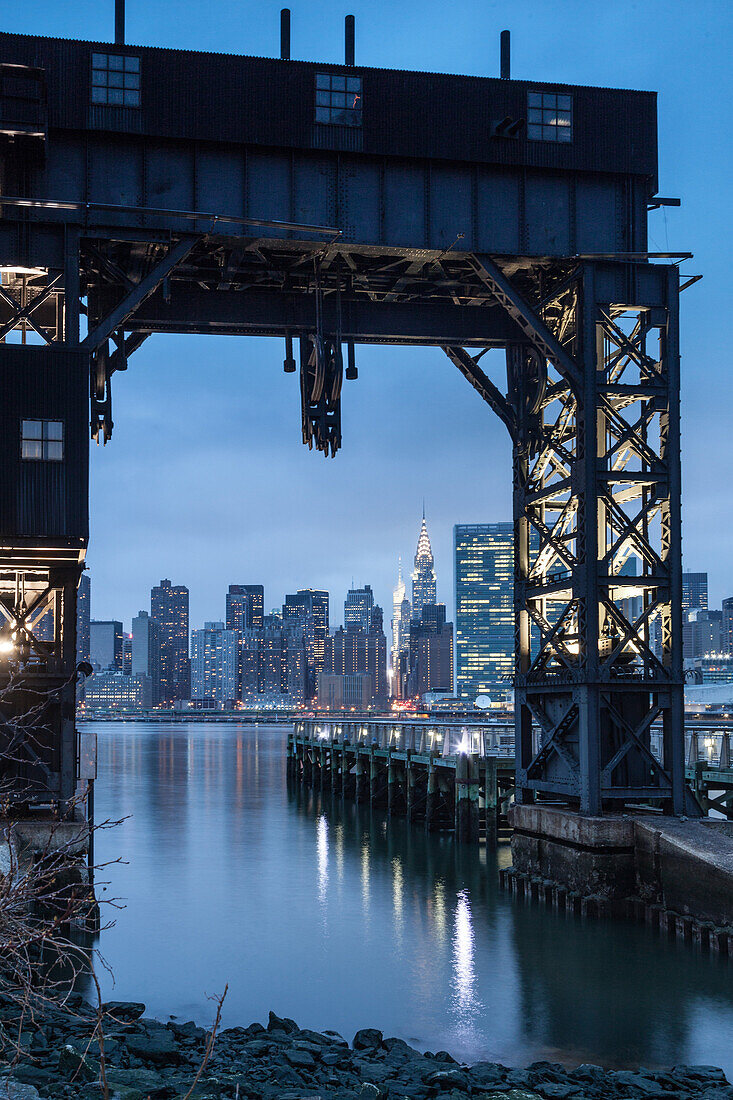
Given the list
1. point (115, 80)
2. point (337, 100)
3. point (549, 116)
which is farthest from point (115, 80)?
point (549, 116)

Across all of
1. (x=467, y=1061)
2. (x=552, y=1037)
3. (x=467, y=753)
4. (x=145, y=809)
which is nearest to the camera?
(x=467, y=1061)

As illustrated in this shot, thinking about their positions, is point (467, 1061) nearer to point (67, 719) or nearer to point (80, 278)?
point (67, 719)

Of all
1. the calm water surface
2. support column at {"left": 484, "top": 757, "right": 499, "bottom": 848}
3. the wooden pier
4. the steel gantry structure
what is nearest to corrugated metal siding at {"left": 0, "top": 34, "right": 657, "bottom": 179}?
the steel gantry structure

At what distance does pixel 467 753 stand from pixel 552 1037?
23091 mm

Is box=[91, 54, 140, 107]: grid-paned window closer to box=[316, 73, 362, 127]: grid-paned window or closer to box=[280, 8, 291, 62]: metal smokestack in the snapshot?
box=[280, 8, 291, 62]: metal smokestack

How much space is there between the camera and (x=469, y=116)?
29.1m

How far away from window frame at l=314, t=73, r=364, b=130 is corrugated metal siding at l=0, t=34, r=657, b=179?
17 centimetres

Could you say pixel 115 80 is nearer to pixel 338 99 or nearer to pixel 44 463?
pixel 338 99

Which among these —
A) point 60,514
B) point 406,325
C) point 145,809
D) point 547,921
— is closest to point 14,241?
point 60,514

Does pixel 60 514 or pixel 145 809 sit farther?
pixel 145 809

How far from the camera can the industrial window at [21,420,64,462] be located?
25703 millimetres

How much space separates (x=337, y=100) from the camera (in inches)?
1121

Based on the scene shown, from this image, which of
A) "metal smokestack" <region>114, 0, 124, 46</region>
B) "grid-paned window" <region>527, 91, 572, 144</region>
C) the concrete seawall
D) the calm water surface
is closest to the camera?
the calm water surface

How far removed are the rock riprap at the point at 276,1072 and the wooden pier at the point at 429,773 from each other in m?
23.0
